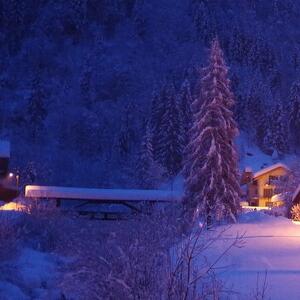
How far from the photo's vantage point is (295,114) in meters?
85.0

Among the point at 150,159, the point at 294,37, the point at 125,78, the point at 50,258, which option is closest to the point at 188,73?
the point at 125,78

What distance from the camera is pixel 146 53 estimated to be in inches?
3984

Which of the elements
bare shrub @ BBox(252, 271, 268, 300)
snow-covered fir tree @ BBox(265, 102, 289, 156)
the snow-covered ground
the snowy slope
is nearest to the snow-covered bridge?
the snow-covered ground

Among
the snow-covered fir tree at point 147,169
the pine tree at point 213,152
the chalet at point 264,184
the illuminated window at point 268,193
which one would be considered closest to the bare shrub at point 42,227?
the pine tree at point 213,152

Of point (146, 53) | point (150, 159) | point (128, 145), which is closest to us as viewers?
point (150, 159)

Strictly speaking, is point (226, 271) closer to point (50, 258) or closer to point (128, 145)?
point (50, 258)

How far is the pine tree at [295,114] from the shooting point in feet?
277

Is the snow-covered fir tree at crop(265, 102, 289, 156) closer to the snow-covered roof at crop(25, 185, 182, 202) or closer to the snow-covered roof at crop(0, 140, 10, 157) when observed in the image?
the snow-covered roof at crop(25, 185, 182, 202)

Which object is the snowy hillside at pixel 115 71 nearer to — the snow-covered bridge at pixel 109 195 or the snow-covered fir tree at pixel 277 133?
the snow-covered fir tree at pixel 277 133

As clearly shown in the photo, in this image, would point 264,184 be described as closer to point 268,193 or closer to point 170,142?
point 268,193

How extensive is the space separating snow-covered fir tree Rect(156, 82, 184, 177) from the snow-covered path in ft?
129

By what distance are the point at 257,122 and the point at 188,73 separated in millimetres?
13673

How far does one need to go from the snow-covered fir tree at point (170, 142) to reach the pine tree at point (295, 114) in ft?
73.6

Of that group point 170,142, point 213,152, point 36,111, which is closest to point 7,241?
point 213,152
